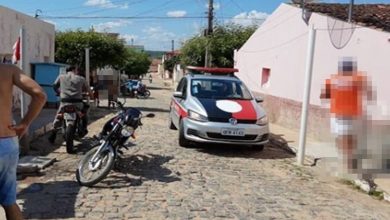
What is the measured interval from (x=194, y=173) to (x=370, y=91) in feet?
9.84

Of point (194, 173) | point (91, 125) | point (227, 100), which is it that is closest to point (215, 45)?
point (91, 125)

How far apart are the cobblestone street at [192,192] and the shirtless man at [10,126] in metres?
1.42

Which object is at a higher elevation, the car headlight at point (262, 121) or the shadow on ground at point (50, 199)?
the car headlight at point (262, 121)

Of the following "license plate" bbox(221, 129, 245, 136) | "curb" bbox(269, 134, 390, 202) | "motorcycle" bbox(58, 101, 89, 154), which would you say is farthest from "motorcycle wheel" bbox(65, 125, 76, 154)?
"curb" bbox(269, 134, 390, 202)

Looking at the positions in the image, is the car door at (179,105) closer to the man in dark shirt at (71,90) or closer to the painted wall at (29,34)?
the man in dark shirt at (71,90)

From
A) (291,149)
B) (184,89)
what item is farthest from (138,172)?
(291,149)

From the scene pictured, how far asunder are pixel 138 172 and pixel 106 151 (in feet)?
2.91

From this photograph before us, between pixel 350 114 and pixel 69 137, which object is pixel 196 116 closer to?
pixel 69 137

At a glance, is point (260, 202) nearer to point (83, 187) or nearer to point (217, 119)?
point (83, 187)

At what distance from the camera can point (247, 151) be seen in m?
10.6

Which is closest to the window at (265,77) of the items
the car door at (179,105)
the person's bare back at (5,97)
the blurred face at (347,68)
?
the car door at (179,105)

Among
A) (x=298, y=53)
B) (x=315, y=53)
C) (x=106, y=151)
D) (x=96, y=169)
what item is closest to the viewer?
(x=96, y=169)

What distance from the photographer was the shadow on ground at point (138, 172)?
23.2 ft

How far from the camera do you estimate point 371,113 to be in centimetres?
731
